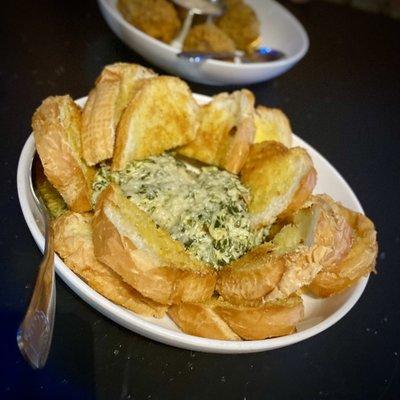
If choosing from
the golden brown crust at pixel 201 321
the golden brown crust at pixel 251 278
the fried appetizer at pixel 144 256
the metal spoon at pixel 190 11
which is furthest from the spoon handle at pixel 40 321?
the metal spoon at pixel 190 11

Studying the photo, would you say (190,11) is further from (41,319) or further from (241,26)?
(41,319)

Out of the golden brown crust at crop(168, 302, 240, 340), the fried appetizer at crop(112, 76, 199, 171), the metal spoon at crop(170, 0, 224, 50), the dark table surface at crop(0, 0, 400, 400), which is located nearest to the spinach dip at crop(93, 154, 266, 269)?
the fried appetizer at crop(112, 76, 199, 171)

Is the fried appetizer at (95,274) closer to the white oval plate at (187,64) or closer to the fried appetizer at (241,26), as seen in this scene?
the white oval plate at (187,64)

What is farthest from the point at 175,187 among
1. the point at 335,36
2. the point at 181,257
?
the point at 335,36

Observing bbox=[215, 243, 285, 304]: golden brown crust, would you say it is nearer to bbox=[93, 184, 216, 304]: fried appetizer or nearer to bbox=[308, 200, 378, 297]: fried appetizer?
bbox=[93, 184, 216, 304]: fried appetizer

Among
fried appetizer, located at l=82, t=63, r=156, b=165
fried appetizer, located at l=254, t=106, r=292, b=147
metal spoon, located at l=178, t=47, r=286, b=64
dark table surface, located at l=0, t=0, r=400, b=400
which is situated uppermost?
fried appetizer, located at l=82, t=63, r=156, b=165

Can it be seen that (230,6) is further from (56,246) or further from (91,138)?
(56,246)

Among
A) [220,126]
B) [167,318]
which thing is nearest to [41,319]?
[167,318]
